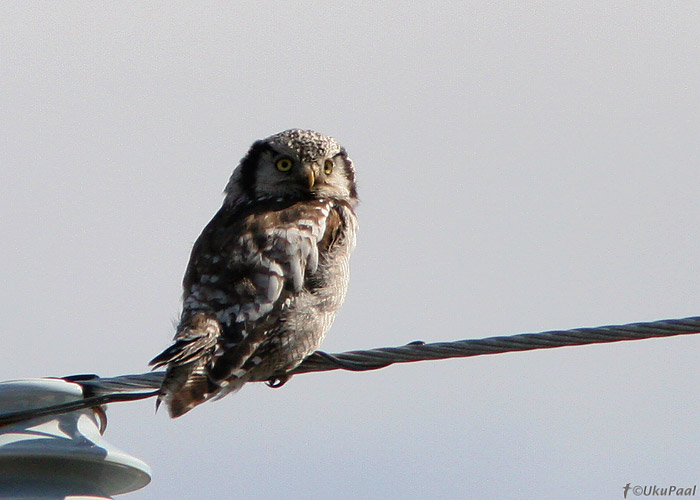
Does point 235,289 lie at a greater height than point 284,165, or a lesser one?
lesser

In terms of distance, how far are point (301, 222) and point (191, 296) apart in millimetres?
828

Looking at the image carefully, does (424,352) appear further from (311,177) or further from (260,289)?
(311,177)

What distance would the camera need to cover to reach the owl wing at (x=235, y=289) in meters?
5.07

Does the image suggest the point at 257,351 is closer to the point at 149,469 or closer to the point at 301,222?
the point at 301,222

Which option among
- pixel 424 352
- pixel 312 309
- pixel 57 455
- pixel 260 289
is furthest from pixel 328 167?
pixel 57 455

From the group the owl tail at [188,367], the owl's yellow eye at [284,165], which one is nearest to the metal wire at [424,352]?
the owl tail at [188,367]

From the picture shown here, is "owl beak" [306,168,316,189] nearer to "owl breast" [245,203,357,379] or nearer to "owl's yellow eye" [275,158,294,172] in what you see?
"owl's yellow eye" [275,158,294,172]

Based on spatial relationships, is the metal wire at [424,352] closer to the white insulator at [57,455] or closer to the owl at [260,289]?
the white insulator at [57,455]

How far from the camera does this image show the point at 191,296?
225 inches

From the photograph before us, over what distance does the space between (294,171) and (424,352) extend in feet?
10.0

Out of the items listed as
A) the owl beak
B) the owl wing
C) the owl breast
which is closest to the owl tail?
the owl wing

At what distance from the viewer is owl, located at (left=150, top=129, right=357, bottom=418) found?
16.9 feet

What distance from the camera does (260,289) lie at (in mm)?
5594

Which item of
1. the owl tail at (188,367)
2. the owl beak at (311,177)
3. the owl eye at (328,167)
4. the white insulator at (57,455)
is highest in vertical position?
the owl eye at (328,167)
